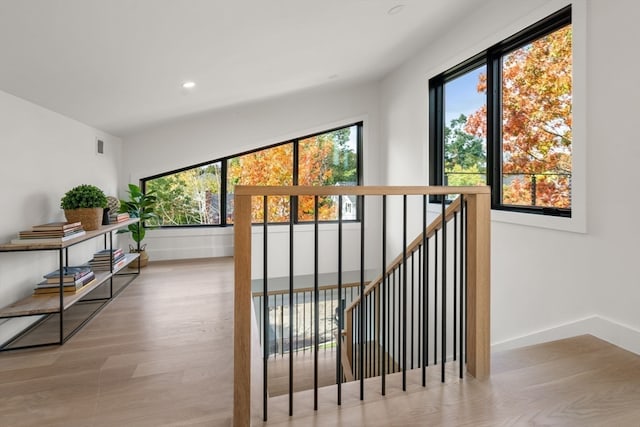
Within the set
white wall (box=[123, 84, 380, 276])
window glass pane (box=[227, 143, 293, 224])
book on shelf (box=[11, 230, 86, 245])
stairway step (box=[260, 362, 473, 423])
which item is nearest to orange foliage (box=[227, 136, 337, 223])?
window glass pane (box=[227, 143, 293, 224])

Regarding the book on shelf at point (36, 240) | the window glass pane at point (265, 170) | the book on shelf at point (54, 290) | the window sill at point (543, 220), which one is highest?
the window glass pane at point (265, 170)

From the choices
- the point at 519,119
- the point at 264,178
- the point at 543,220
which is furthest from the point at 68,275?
the point at 519,119

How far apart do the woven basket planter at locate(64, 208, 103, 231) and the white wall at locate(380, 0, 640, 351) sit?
3.52m

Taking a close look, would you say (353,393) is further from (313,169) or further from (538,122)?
(313,169)

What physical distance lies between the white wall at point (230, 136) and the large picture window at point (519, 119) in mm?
1583

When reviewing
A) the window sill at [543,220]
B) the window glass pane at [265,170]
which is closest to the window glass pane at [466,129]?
the window sill at [543,220]

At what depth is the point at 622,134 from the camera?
6.21ft

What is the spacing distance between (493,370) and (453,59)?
2.92 meters

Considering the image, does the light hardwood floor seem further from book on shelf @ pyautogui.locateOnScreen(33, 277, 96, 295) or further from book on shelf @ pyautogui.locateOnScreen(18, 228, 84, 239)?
book on shelf @ pyautogui.locateOnScreen(18, 228, 84, 239)

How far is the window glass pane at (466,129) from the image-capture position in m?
3.14

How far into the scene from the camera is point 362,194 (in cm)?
139

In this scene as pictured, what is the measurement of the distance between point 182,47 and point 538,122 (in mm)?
2692

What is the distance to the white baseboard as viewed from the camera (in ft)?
6.07

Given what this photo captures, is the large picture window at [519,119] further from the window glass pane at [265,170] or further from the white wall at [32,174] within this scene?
the white wall at [32,174]
